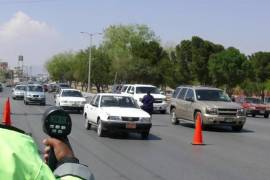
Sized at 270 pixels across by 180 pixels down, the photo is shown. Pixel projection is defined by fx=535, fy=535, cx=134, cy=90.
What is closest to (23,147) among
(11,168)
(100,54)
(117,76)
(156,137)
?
(11,168)

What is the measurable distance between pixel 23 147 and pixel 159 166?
952 centimetres

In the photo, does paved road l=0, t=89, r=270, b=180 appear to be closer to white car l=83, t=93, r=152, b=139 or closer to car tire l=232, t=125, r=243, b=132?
white car l=83, t=93, r=152, b=139

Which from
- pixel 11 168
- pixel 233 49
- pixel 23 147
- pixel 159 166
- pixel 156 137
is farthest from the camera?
pixel 233 49

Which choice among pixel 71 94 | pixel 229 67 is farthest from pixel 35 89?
pixel 229 67

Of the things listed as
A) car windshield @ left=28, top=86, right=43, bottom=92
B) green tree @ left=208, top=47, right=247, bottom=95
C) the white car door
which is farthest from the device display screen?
green tree @ left=208, top=47, right=247, bottom=95

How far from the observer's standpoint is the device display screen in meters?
2.19

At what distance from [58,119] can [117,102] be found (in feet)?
52.5

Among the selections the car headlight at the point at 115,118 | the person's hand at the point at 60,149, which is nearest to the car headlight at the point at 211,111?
the car headlight at the point at 115,118

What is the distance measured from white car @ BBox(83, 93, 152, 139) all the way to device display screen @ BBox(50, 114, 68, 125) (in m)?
14.3

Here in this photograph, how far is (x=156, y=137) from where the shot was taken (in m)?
17.7

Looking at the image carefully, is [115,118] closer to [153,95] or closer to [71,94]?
[71,94]

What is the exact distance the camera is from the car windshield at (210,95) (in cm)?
2242

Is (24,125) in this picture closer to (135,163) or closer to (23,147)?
(135,163)

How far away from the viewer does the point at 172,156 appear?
41.5 ft
